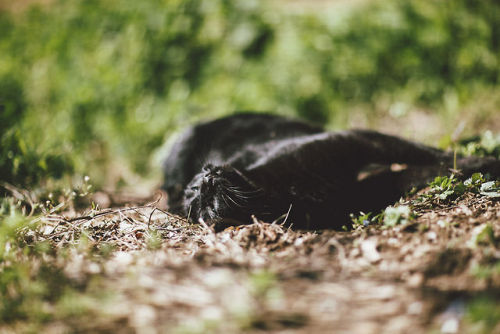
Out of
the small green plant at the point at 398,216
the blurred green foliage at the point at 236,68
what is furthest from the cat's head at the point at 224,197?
the blurred green foliage at the point at 236,68

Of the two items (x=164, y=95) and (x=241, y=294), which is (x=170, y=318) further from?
(x=164, y=95)

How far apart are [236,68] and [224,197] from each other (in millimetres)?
2943

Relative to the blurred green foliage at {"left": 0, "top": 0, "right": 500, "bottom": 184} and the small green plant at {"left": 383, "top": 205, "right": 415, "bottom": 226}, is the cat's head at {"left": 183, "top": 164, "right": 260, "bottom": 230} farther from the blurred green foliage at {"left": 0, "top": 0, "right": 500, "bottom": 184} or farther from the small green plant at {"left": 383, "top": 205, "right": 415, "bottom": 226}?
the blurred green foliage at {"left": 0, "top": 0, "right": 500, "bottom": 184}

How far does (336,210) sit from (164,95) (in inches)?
129

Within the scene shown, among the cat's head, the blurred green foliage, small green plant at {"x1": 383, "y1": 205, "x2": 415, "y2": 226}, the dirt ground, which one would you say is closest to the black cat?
the cat's head

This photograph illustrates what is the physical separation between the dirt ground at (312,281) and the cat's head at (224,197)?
34 cm

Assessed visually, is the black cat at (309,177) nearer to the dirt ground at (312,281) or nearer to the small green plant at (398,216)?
the dirt ground at (312,281)

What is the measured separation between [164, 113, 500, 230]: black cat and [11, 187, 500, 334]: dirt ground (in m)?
0.45

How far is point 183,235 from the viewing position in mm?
1871

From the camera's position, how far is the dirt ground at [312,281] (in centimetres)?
99

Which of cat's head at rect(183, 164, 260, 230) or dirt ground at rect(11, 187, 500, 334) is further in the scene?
cat's head at rect(183, 164, 260, 230)

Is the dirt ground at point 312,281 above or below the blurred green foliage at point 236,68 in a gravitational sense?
below

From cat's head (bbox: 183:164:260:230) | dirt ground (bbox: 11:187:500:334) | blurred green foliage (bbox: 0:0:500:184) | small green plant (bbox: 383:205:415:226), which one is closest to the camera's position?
dirt ground (bbox: 11:187:500:334)

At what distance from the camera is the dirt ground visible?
99 centimetres
